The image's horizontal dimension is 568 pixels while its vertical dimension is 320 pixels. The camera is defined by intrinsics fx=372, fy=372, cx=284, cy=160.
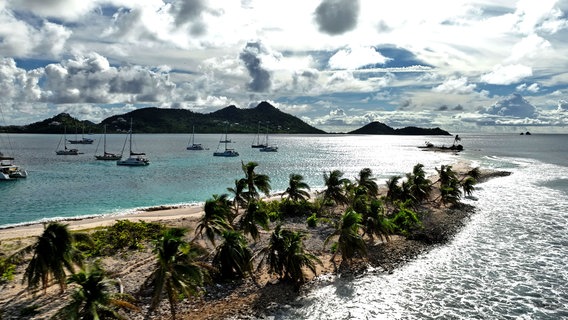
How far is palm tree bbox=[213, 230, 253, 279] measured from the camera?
34219mm

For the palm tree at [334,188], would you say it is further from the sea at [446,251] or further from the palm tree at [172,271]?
the palm tree at [172,271]

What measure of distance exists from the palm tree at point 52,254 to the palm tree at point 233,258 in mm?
12150

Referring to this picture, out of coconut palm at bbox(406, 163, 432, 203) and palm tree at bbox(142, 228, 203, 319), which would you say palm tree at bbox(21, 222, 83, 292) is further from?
coconut palm at bbox(406, 163, 432, 203)

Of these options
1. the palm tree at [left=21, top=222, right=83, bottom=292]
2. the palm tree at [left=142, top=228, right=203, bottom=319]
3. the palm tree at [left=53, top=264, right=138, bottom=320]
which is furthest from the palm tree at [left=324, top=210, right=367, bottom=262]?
the palm tree at [left=21, top=222, right=83, bottom=292]

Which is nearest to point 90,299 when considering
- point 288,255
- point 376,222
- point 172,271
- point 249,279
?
point 172,271

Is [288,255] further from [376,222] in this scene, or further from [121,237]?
[121,237]

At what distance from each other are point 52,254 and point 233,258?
46.8ft

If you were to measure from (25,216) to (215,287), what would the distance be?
4775 centimetres

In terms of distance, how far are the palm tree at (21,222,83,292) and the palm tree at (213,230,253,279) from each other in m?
12.2

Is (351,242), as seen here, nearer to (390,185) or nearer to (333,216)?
(333,216)

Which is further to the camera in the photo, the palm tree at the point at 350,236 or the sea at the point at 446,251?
the palm tree at the point at 350,236

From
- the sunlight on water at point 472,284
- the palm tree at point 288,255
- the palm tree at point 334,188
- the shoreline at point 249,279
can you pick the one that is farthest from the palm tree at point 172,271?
the palm tree at point 334,188

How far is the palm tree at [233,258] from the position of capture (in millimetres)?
34219

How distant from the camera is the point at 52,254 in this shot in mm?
27297
